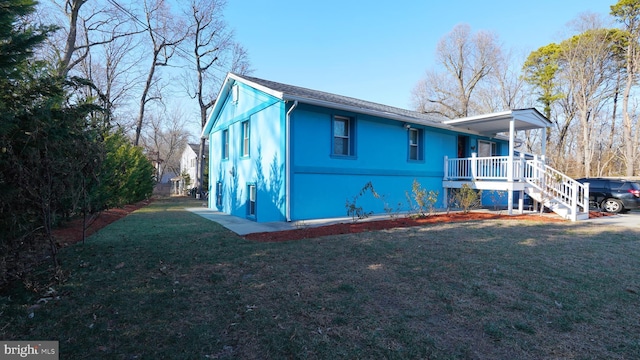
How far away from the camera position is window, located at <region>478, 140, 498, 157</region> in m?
15.8

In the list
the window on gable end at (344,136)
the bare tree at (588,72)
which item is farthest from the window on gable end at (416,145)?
the bare tree at (588,72)

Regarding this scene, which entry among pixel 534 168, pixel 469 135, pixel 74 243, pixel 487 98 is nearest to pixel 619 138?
pixel 487 98

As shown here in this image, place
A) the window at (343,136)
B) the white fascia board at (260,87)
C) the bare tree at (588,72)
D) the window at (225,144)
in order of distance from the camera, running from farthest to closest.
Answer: the bare tree at (588,72), the window at (225,144), the window at (343,136), the white fascia board at (260,87)

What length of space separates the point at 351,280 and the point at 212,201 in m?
13.1

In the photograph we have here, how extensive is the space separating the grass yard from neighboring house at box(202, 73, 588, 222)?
416 cm

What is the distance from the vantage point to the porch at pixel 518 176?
35.0 feet

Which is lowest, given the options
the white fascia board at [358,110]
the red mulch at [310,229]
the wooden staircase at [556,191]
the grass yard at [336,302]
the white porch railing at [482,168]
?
the grass yard at [336,302]

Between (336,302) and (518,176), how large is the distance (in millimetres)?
10864

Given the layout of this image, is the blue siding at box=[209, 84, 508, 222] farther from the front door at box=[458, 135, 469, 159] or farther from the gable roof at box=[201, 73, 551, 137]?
the front door at box=[458, 135, 469, 159]

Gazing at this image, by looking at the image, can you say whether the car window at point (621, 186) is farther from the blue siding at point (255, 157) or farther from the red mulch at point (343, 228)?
the blue siding at point (255, 157)

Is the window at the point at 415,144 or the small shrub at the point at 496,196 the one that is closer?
the window at the point at 415,144

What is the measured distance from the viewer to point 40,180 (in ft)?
13.1

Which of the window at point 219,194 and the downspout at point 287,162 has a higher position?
the downspout at point 287,162

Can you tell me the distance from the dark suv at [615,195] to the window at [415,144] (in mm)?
8148
